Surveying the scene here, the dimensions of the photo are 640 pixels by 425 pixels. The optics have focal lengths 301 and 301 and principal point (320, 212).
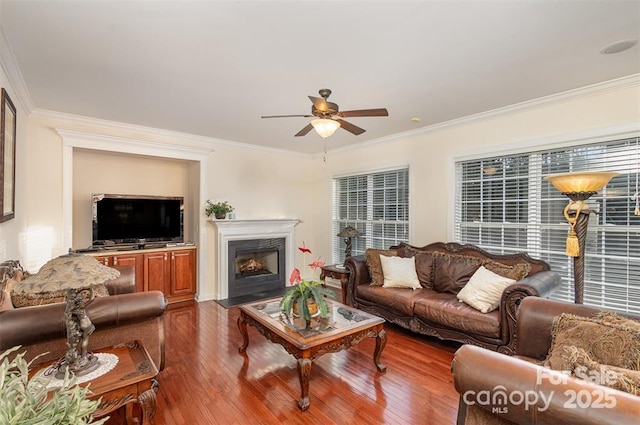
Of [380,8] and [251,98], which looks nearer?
[380,8]

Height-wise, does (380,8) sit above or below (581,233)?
above

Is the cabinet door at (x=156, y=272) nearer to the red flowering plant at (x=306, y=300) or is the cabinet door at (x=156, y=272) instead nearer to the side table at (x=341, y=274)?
the side table at (x=341, y=274)

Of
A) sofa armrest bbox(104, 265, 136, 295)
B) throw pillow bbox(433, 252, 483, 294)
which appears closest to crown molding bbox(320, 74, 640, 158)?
throw pillow bbox(433, 252, 483, 294)

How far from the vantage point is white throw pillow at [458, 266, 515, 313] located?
2.89 m

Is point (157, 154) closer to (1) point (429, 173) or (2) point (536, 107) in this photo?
(1) point (429, 173)

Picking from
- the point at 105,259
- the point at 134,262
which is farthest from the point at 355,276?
the point at 105,259

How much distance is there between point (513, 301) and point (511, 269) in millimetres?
583

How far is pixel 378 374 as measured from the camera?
265 cm

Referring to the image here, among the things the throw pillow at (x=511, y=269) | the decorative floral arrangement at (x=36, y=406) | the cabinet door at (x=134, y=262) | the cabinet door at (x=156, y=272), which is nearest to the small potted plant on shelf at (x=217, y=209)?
the cabinet door at (x=156, y=272)

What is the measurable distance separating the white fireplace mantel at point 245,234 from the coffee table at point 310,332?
6.70ft

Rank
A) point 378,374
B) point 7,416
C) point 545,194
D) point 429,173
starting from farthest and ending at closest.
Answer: point 429,173 < point 545,194 < point 378,374 < point 7,416

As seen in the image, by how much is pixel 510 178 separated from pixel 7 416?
4.26 m

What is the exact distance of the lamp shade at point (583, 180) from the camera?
228 centimetres

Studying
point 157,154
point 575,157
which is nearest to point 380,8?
point 575,157
